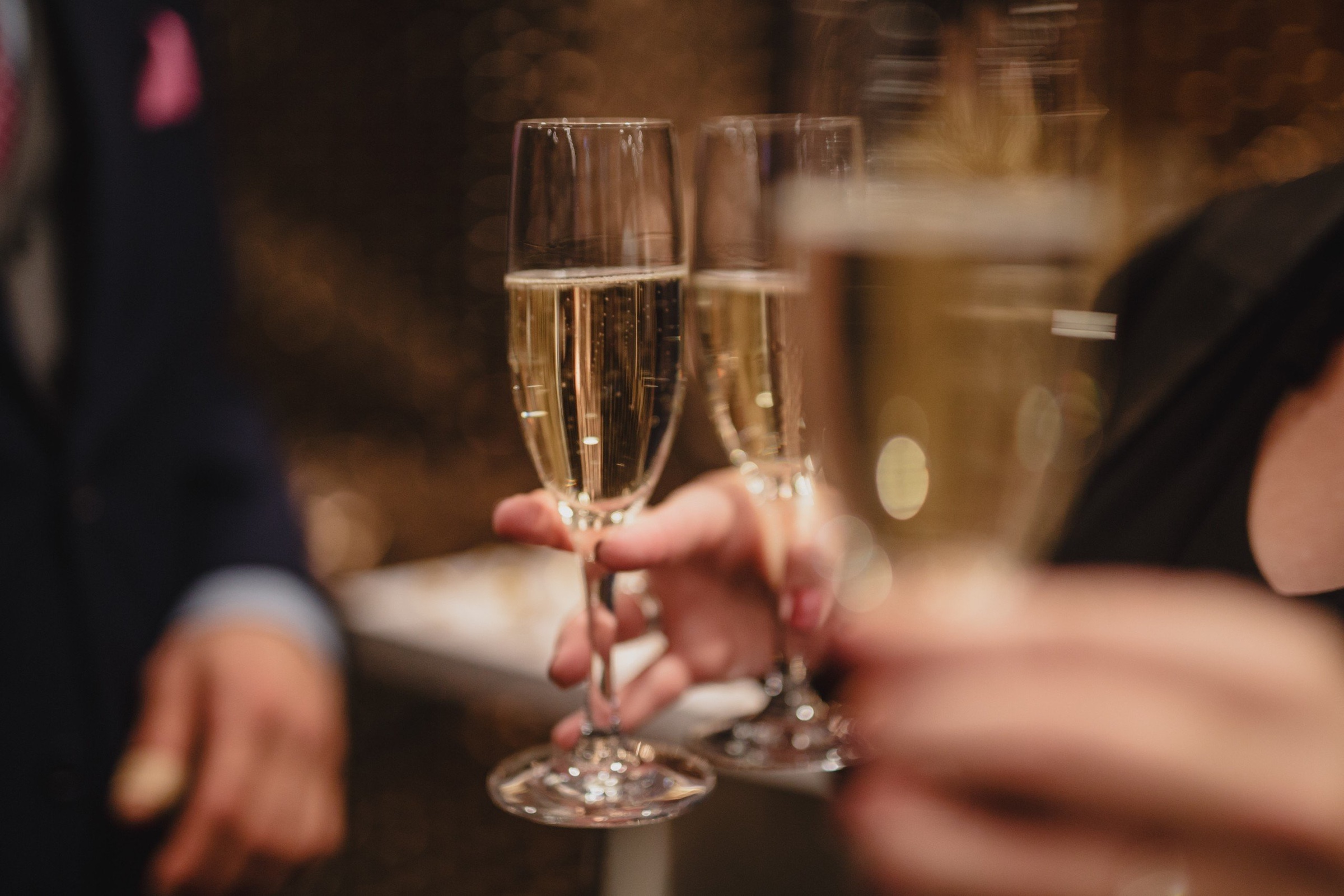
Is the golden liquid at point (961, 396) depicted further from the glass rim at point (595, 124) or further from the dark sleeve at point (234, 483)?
the dark sleeve at point (234, 483)

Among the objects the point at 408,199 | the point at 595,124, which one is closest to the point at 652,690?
the point at 595,124

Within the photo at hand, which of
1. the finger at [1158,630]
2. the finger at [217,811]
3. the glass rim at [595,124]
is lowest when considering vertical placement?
the finger at [217,811]

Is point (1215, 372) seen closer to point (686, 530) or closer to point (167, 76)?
point (686, 530)

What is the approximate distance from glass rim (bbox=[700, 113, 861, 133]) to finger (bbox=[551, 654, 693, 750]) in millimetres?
335

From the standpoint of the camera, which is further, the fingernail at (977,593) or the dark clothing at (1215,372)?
the dark clothing at (1215,372)

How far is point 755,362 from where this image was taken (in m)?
0.68

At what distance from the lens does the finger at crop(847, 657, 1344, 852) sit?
16.6 inches

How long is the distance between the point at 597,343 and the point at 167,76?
115 cm

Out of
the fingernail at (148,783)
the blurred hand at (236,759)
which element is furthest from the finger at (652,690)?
the fingernail at (148,783)

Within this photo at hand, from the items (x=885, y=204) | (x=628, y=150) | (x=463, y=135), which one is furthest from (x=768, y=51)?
(x=628, y=150)

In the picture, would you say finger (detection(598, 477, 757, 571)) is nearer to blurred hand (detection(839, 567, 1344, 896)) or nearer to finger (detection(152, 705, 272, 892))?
blurred hand (detection(839, 567, 1344, 896))

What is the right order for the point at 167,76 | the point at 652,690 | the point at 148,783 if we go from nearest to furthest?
the point at 652,690
the point at 148,783
the point at 167,76

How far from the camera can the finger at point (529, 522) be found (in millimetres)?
601

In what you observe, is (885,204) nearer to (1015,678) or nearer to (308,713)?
(1015,678)
